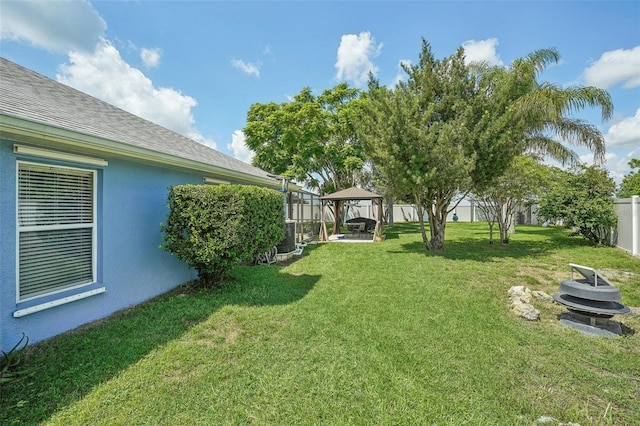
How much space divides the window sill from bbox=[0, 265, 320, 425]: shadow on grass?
1.42ft

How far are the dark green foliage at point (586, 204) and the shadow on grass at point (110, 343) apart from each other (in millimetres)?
11590

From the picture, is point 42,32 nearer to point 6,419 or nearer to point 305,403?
point 6,419

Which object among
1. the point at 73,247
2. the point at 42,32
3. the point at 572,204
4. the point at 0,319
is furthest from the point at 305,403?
the point at 572,204

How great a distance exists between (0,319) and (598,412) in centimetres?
615

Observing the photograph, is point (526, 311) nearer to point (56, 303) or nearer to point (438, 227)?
point (438, 227)

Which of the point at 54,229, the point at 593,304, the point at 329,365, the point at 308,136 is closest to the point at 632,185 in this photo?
the point at 308,136

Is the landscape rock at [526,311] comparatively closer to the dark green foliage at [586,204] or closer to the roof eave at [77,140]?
the roof eave at [77,140]

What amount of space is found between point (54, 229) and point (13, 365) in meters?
1.69

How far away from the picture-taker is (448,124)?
32.3ft

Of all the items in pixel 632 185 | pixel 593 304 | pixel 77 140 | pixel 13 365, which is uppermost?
pixel 632 185

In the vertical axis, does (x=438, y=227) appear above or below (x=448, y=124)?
below

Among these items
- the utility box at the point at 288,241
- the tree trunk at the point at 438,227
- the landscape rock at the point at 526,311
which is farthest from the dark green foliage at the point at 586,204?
the utility box at the point at 288,241

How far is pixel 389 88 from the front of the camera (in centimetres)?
1128

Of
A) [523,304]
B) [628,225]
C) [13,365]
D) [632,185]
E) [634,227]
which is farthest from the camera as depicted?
[632,185]
